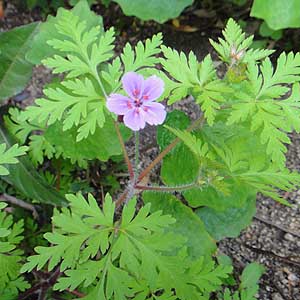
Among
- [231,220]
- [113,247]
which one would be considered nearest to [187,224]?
[231,220]

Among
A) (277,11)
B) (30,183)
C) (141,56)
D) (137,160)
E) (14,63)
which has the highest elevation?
(277,11)

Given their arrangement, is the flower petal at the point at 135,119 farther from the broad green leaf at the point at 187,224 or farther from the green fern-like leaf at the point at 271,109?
the broad green leaf at the point at 187,224

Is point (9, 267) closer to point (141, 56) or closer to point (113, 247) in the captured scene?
point (113, 247)

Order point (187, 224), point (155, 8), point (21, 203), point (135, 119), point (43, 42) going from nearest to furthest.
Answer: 1. point (135, 119)
2. point (187, 224)
3. point (43, 42)
4. point (21, 203)
5. point (155, 8)

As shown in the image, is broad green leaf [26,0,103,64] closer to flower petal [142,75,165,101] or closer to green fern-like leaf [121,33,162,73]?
green fern-like leaf [121,33,162,73]

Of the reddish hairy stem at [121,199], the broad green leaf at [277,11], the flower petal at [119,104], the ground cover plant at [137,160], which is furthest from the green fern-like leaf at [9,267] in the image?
the broad green leaf at [277,11]

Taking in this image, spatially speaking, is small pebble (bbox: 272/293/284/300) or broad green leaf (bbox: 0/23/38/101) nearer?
small pebble (bbox: 272/293/284/300)

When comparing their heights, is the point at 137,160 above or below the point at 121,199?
above

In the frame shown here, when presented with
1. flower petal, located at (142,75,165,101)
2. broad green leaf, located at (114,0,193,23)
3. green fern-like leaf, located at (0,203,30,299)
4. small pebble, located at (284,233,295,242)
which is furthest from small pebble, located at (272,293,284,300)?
broad green leaf, located at (114,0,193,23)
